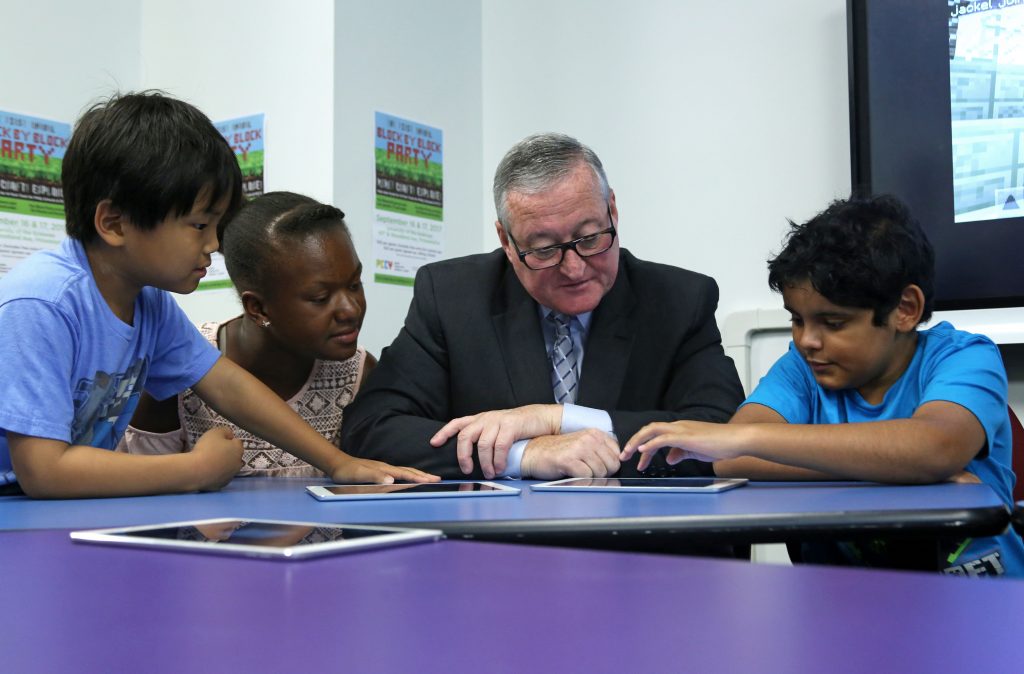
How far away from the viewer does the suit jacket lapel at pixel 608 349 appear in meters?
1.73

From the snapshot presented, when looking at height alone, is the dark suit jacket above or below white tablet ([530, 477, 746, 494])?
above

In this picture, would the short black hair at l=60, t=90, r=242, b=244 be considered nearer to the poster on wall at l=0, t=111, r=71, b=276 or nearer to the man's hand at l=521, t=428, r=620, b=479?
the man's hand at l=521, t=428, r=620, b=479

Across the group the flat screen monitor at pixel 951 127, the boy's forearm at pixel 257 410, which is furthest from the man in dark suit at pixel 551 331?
the flat screen monitor at pixel 951 127

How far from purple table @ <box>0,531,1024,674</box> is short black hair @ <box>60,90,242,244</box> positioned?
93cm

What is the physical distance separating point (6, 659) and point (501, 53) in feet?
9.55

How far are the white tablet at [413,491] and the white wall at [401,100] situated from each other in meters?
1.59

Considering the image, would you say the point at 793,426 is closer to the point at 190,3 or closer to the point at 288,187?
the point at 288,187

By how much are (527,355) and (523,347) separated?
0.06 ft

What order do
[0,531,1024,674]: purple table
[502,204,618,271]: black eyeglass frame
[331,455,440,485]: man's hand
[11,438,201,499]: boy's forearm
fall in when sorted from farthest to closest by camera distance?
[502,204,618,271]: black eyeglass frame → [331,455,440,485]: man's hand → [11,438,201,499]: boy's forearm → [0,531,1024,674]: purple table

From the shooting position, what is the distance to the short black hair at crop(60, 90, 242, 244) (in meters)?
1.38

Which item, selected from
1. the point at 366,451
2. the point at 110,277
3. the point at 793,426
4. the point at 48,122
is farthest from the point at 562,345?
the point at 48,122

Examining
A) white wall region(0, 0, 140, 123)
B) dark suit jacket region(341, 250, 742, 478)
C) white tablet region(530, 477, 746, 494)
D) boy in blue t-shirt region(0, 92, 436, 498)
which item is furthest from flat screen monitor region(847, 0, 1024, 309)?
white wall region(0, 0, 140, 123)

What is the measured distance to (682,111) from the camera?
2.74 metres

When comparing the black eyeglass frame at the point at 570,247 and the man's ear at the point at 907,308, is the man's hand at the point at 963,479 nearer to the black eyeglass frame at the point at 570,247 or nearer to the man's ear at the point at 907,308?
the man's ear at the point at 907,308
